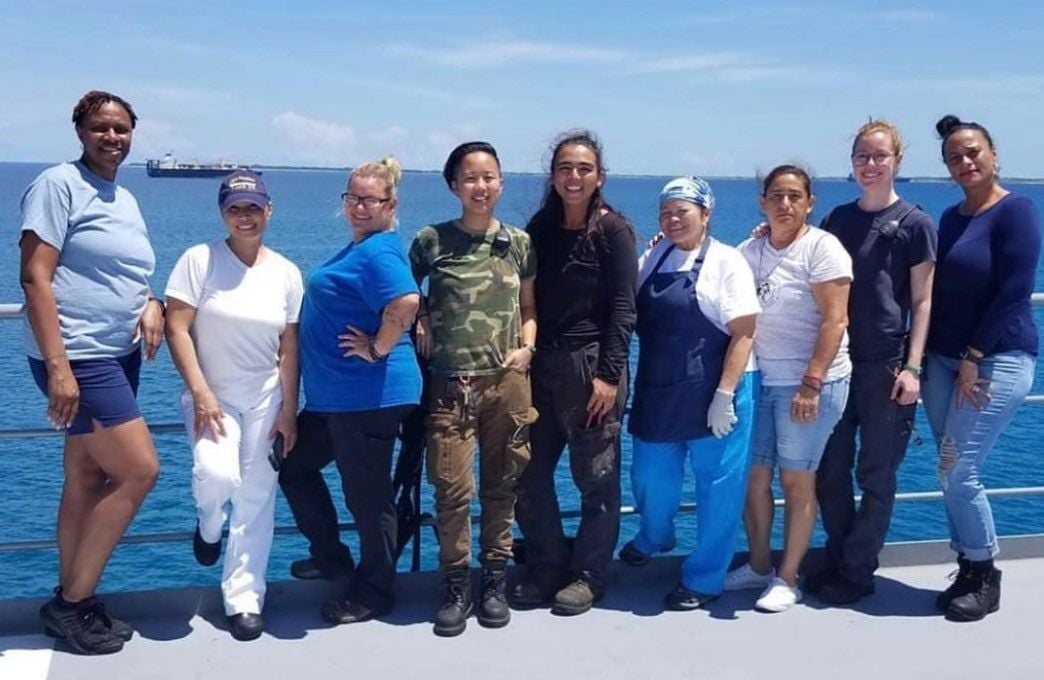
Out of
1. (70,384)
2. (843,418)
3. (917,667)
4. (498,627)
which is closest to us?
(70,384)

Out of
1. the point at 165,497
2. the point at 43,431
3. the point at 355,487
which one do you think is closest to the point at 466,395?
the point at 355,487

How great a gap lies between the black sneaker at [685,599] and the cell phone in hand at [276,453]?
1.54m

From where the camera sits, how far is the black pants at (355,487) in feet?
11.3

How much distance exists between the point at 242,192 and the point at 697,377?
1698 mm

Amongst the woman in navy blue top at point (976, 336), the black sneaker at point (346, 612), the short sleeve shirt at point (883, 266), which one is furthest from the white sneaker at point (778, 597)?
the black sneaker at point (346, 612)

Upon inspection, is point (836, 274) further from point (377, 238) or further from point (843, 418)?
point (377, 238)

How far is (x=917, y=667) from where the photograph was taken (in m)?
3.30

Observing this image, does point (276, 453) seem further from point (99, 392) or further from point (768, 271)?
point (768, 271)

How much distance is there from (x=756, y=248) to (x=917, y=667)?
1.55 m

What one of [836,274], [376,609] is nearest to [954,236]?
[836,274]

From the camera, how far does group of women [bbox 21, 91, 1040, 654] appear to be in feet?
10.9

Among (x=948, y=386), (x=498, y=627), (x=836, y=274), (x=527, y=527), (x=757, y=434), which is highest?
(x=836, y=274)

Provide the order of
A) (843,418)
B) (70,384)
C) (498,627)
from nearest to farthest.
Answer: (70,384)
(498,627)
(843,418)

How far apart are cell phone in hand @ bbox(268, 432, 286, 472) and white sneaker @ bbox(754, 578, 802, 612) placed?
72.3 inches
